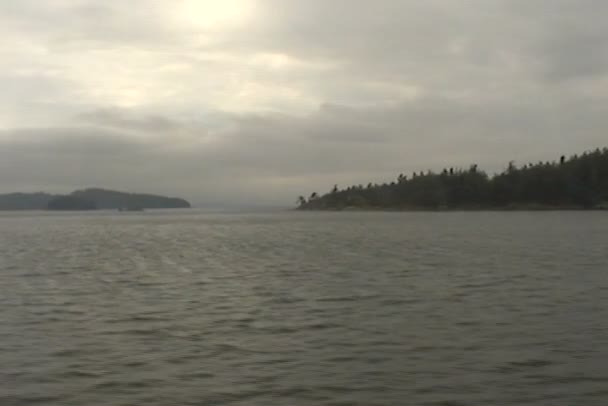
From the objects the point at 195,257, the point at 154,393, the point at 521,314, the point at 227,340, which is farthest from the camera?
the point at 195,257

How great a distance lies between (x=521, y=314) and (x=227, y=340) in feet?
31.5

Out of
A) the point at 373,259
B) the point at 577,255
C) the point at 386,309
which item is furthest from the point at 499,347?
the point at 577,255

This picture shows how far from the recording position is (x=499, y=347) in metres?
16.8

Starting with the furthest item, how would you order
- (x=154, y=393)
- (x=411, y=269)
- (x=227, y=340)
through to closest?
(x=411, y=269) < (x=227, y=340) < (x=154, y=393)

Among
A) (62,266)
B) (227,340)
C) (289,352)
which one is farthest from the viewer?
(62,266)

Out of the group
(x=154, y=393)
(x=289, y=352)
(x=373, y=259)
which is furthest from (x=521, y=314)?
(x=373, y=259)

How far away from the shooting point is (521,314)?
21.3 meters

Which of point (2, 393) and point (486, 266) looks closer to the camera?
point (2, 393)

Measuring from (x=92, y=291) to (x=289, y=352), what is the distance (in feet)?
49.0

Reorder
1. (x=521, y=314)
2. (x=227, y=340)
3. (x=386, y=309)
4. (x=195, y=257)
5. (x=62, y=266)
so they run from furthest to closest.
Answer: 1. (x=195, y=257)
2. (x=62, y=266)
3. (x=386, y=309)
4. (x=521, y=314)
5. (x=227, y=340)

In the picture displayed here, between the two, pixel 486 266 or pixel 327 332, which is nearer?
pixel 327 332

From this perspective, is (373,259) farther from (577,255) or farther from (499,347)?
(499,347)

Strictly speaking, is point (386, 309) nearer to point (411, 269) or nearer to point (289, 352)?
point (289, 352)

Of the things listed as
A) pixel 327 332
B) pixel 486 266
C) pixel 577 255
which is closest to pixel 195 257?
pixel 486 266
